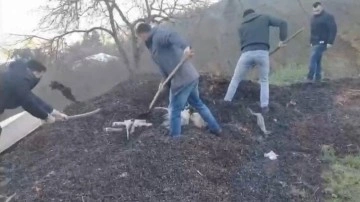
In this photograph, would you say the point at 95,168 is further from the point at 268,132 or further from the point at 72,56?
the point at 72,56

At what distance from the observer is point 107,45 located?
15.3m

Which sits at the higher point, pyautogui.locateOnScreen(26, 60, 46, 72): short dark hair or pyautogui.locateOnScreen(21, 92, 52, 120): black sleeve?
pyautogui.locateOnScreen(26, 60, 46, 72): short dark hair

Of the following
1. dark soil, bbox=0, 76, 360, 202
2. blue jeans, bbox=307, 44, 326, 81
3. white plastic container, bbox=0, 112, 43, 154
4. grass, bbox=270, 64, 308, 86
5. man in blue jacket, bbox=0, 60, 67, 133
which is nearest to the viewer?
dark soil, bbox=0, 76, 360, 202

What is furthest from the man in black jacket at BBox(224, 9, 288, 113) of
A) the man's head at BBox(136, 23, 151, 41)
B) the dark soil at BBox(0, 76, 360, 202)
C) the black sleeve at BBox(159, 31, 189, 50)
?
the man's head at BBox(136, 23, 151, 41)

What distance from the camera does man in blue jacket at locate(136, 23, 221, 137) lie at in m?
5.96

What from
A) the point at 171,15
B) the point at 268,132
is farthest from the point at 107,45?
the point at 268,132

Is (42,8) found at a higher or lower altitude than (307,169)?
higher

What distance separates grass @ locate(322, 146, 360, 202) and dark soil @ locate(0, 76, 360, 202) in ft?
0.34

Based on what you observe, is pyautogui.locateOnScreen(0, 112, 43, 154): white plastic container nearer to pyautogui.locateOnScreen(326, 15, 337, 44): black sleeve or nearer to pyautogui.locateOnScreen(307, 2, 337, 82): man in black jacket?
pyautogui.locateOnScreen(307, 2, 337, 82): man in black jacket

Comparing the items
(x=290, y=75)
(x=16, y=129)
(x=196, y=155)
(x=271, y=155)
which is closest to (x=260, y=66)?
(x=271, y=155)

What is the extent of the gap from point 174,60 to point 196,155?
3.72ft

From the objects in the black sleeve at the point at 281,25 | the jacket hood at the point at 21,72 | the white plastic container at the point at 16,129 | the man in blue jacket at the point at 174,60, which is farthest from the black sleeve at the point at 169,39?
the white plastic container at the point at 16,129

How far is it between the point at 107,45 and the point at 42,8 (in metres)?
2.39

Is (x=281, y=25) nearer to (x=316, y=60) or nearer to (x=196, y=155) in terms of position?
(x=196, y=155)
